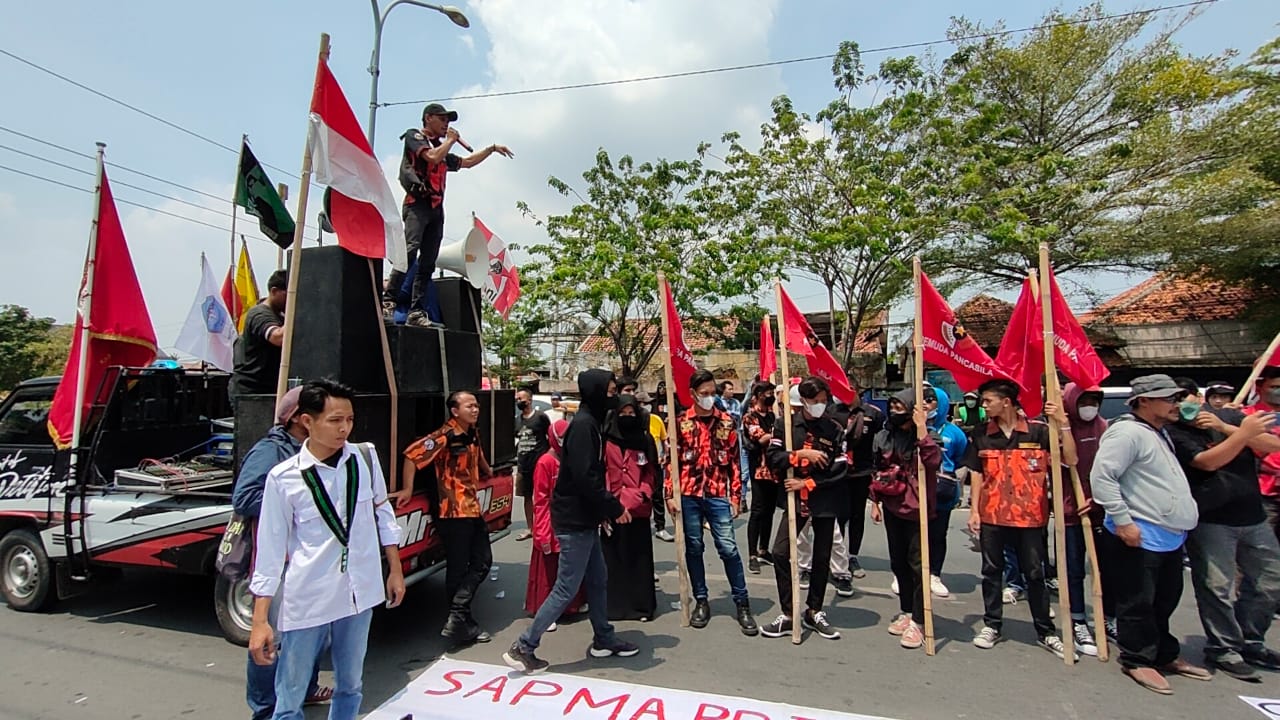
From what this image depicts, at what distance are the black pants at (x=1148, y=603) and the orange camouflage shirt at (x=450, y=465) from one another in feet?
13.5

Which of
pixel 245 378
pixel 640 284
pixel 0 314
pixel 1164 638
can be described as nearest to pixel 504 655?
pixel 245 378

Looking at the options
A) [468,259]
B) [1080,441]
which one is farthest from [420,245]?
[1080,441]

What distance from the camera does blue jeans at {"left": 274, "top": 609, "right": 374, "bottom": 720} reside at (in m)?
2.61

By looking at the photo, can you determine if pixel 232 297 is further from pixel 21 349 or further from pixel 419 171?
pixel 21 349

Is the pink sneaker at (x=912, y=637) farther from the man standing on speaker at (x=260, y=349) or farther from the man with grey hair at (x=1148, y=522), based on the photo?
the man standing on speaker at (x=260, y=349)

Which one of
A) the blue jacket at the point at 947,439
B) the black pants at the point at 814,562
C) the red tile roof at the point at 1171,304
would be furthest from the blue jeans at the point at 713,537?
the red tile roof at the point at 1171,304

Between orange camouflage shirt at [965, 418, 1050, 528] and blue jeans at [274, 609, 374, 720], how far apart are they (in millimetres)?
3889

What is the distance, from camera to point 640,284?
51.4 feet

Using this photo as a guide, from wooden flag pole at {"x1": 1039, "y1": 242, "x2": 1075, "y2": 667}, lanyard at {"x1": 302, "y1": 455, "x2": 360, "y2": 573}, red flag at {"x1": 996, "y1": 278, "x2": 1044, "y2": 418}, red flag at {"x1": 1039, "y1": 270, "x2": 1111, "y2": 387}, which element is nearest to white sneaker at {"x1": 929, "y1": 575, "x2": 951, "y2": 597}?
wooden flag pole at {"x1": 1039, "y1": 242, "x2": 1075, "y2": 667}

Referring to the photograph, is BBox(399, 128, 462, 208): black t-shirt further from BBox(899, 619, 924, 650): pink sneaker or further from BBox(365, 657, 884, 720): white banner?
BBox(899, 619, 924, 650): pink sneaker

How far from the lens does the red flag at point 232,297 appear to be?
7945 mm

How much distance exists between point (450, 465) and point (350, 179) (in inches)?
78.9

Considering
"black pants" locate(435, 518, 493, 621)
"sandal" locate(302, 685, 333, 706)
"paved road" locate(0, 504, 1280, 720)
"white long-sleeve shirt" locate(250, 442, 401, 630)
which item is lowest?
"paved road" locate(0, 504, 1280, 720)

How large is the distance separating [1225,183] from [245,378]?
17746 millimetres
